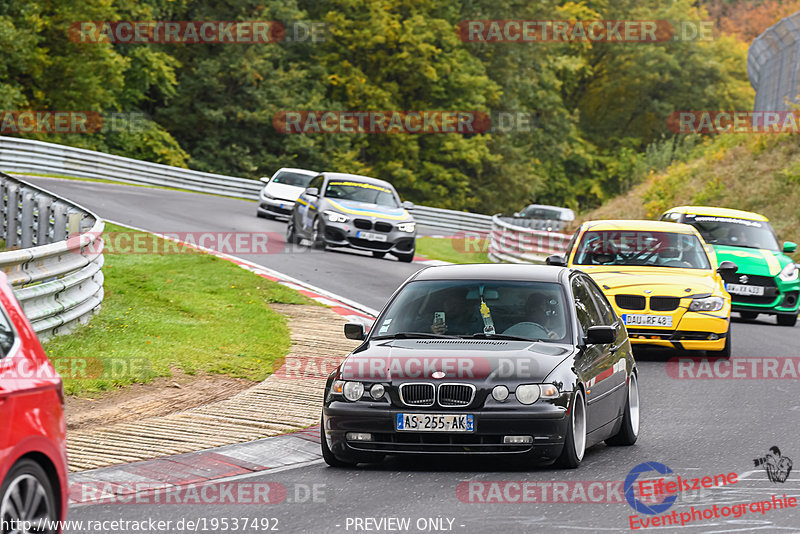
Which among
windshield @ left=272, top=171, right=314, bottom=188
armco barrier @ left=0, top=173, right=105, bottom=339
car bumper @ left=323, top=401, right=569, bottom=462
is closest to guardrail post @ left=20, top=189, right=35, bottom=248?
armco barrier @ left=0, top=173, right=105, bottom=339

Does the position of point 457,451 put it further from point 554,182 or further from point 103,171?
point 554,182

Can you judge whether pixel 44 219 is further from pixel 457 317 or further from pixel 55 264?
pixel 457 317

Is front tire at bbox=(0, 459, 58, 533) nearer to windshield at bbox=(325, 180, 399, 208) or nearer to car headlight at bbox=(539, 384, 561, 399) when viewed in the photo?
car headlight at bbox=(539, 384, 561, 399)

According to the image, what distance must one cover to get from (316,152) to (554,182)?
2150cm

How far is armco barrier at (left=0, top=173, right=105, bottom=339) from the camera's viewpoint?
11875mm

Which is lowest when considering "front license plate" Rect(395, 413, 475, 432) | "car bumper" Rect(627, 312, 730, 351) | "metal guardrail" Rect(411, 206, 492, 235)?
"metal guardrail" Rect(411, 206, 492, 235)

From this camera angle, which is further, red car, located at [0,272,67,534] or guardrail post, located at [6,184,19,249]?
guardrail post, located at [6,184,19,249]

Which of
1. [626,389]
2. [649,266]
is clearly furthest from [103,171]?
[626,389]

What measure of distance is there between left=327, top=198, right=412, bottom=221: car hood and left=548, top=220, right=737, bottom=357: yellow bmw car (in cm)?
988

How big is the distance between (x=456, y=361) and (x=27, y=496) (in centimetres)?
380

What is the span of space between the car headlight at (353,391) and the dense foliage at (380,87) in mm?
40105

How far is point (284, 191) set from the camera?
3644 centimetres

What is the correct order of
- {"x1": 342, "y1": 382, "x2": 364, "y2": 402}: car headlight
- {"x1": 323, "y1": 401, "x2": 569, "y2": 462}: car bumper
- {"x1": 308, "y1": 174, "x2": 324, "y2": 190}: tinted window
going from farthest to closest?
{"x1": 308, "y1": 174, "x2": 324, "y2": 190}: tinted window < {"x1": 342, "y1": 382, "x2": 364, "y2": 402}: car headlight < {"x1": 323, "y1": 401, "x2": 569, "y2": 462}: car bumper

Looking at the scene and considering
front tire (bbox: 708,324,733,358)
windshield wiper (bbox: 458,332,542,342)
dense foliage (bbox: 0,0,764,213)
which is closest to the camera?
windshield wiper (bbox: 458,332,542,342)
